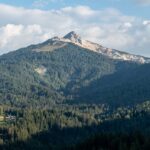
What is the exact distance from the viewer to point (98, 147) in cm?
19988

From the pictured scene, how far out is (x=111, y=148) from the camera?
19175 cm

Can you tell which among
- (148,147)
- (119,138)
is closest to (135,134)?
(119,138)

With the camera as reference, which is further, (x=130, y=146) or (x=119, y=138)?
(x=119, y=138)

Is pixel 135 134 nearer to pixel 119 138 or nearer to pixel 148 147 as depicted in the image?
pixel 119 138

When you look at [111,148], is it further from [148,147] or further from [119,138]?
[148,147]

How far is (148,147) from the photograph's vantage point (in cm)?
17175

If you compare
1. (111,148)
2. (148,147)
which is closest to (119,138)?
(111,148)

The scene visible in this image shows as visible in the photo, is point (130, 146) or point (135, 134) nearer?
point (130, 146)

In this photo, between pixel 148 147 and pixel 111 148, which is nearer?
pixel 148 147

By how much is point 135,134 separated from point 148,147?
2410 centimetres

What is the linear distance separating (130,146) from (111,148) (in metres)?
12.6

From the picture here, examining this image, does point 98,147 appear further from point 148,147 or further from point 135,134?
point 148,147

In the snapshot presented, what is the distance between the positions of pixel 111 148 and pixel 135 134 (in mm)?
11359

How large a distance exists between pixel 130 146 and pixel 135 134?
50.8 ft
